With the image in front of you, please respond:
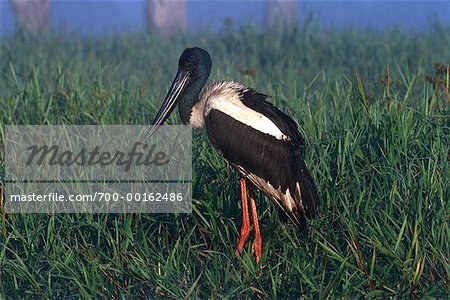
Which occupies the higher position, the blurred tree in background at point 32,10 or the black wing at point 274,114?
the black wing at point 274,114

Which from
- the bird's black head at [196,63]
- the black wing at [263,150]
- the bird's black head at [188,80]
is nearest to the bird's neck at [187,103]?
the bird's black head at [188,80]

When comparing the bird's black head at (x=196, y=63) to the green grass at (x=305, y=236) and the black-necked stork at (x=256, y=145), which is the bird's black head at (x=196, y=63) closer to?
the black-necked stork at (x=256, y=145)

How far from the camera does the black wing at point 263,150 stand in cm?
520

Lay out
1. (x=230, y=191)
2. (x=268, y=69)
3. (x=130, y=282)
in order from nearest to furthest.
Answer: (x=130, y=282) < (x=230, y=191) < (x=268, y=69)

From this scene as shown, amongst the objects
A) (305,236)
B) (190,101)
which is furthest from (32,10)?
(305,236)

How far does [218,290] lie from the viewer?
451cm

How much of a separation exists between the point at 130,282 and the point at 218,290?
49 cm

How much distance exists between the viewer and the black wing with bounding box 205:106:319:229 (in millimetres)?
5199

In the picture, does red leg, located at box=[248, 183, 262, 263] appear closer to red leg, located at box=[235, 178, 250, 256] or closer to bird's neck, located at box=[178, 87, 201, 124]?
red leg, located at box=[235, 178, 250, 256]

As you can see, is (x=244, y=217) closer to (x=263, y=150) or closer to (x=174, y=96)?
(x=263, y=150)

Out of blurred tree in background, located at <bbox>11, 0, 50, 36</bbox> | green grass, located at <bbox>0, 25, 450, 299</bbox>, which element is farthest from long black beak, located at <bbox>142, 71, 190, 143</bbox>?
blurred tree in background, located at <bbox>11, 0, 50, 36</bbox>

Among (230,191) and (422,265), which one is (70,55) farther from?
(422,265)

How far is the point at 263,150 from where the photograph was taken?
17.5ft

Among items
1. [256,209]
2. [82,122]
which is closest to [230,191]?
[256,209]
